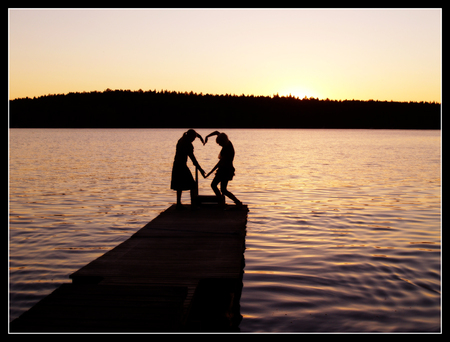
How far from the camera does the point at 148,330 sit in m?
4.59

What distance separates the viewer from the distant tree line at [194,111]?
17175 cm

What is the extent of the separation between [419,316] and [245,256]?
403 cm

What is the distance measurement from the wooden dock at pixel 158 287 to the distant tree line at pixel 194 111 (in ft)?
555

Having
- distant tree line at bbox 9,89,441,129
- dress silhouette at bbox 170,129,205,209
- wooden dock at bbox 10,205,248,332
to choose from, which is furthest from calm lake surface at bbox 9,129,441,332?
distant tree line at bbox 9,89,441,129

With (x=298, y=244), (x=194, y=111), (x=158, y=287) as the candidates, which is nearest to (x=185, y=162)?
(x=298, y=244)

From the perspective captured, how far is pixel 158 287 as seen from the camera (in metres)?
5.61

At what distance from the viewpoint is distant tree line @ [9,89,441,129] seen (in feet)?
563

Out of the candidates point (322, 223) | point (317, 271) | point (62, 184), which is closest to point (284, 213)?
point (322, 223)

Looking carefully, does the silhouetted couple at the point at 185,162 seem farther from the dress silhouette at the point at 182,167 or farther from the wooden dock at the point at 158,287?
the wooden dock at the point at 158,287

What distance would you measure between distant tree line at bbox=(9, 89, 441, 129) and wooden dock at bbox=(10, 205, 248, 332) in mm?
169114

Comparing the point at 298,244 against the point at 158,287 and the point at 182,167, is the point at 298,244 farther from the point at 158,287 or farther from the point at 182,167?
the point at 158,287

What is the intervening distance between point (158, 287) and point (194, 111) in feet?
567

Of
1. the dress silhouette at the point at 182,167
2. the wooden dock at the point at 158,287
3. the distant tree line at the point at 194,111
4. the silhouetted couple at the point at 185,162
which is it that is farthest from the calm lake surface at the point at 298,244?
the distant tree line at the point at 194,111
